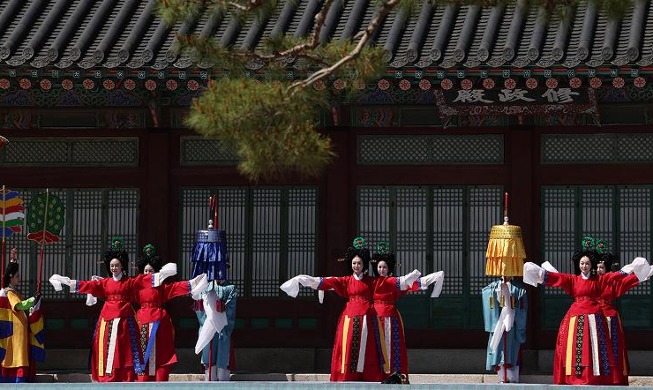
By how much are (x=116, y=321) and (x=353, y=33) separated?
12.7 feet

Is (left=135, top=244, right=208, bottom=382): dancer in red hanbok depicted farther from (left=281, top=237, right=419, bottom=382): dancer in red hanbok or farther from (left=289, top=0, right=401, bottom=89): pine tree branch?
(left=289, top=0, right=401, bottom=89): pine tree branch

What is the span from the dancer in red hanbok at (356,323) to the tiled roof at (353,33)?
202cm

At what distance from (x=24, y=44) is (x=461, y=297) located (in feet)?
17.0

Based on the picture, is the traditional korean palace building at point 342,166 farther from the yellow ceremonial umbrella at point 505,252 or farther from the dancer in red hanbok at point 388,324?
the dancer in red hanbok at point 388,324

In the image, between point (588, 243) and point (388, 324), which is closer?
point (588, 243)

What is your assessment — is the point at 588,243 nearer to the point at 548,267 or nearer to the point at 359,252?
the point at 548,267

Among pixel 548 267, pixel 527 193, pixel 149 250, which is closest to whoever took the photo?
pixel 548 267

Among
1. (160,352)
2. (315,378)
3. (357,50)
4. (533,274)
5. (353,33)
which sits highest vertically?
(353,33)

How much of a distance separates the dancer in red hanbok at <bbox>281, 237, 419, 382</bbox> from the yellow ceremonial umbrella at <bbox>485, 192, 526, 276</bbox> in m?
0.91

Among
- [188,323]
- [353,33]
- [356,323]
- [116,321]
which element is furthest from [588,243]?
[116,321]

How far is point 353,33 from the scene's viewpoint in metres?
17.8

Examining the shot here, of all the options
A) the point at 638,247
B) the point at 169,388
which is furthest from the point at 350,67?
the point at 638,247

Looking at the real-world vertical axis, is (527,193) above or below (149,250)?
above

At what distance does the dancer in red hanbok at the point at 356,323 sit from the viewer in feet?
53.9
